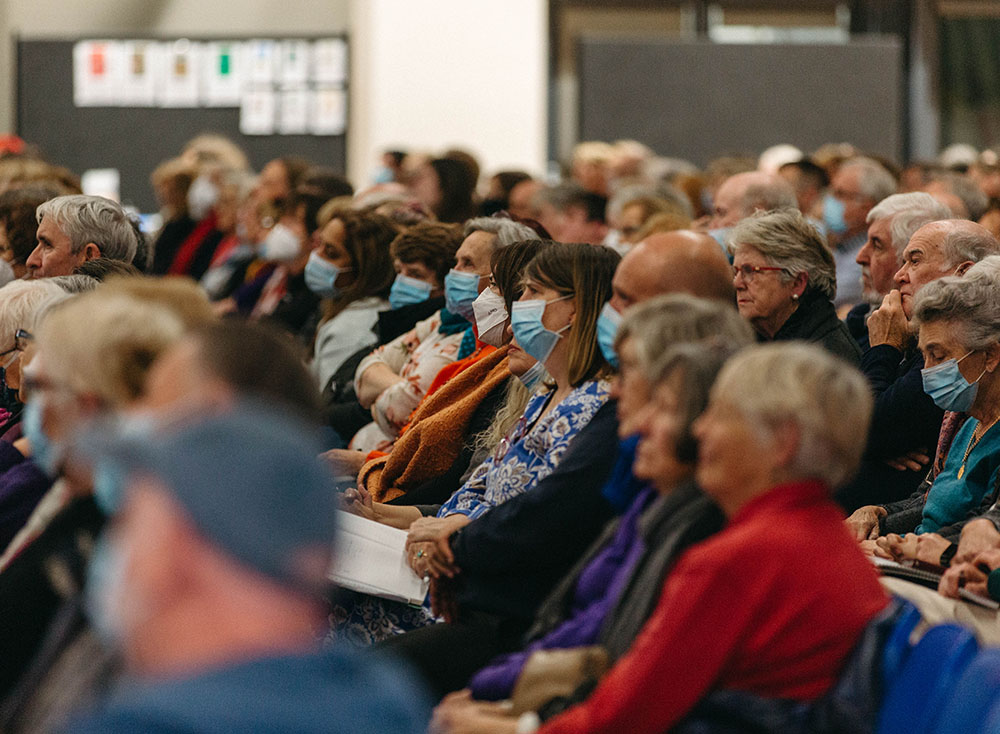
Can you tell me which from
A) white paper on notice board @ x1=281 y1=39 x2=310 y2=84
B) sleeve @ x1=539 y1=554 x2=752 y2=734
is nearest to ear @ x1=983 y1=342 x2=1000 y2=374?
sleeve @ x1=539 y1=554 x2=752 y2=734

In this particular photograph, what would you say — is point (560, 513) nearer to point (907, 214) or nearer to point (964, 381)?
point (964, 381)

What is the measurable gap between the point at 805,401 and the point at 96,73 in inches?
376

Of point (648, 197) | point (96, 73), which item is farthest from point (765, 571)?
point (96, 73)

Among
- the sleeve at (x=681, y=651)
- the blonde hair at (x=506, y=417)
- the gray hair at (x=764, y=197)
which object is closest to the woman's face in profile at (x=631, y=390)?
the sleeve at (x=681, y=651)

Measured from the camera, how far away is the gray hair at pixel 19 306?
3.38 metres

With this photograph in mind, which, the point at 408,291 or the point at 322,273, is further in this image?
the point at 322,273

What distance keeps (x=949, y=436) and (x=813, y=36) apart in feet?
33.7

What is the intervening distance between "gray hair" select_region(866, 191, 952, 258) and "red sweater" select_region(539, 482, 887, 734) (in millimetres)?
2741

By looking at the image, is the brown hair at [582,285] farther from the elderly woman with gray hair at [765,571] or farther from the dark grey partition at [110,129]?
the dark grey partition at [110,129]

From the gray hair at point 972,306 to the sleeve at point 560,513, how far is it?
1020 mm

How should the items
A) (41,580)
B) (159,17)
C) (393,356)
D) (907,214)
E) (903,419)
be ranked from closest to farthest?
(41,580) < (903,419) < (907,214) < (393,356) < (159,17)

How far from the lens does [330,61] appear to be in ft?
34.1

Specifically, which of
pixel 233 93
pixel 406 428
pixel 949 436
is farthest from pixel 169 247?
pixel 949 436

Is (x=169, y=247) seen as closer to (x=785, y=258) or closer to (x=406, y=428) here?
(x=406, y=428)
